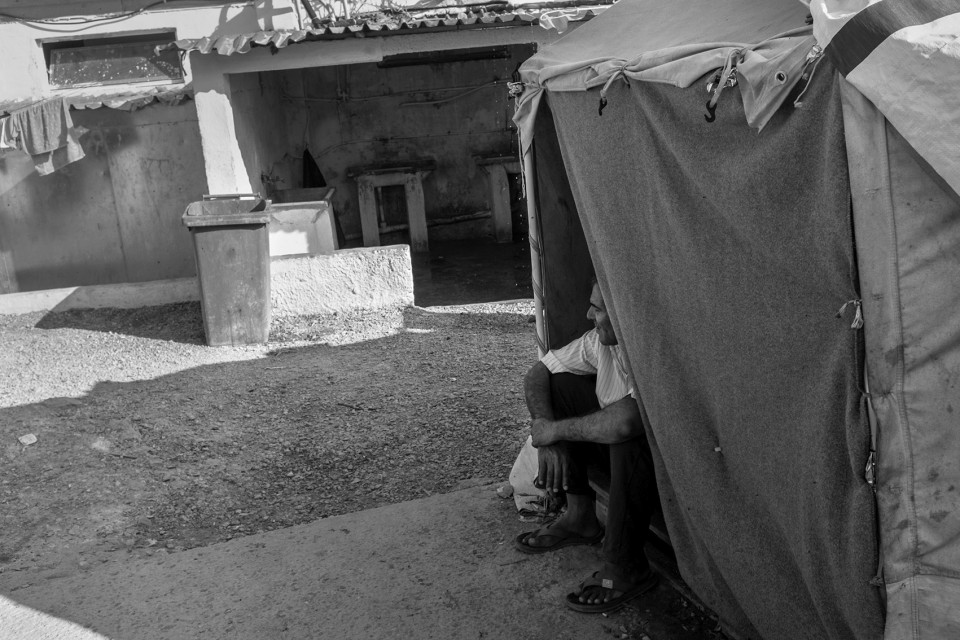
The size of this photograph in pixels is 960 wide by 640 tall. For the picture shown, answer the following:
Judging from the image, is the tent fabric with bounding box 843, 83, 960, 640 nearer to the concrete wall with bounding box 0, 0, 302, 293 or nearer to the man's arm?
the man's arm

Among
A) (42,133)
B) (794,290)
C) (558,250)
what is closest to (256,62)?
(42,133)

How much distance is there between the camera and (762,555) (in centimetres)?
269

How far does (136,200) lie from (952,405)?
9.45 meters

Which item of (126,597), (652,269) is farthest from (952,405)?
(126,597)

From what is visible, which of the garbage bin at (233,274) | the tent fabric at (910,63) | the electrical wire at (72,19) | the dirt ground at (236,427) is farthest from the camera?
the electrical wire at (72,19)

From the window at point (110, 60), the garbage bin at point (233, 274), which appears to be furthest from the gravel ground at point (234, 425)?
the window at point (110, 60)

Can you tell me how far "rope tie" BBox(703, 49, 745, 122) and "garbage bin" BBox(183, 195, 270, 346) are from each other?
5824mm

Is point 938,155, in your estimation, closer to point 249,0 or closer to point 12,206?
point 12,206

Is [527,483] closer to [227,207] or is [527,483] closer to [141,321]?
[227,207]

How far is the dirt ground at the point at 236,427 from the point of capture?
4617mm

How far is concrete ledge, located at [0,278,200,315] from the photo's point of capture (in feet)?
30.6

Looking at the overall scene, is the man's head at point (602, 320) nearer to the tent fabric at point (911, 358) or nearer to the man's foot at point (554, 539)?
the man's foot at point (554, 539)

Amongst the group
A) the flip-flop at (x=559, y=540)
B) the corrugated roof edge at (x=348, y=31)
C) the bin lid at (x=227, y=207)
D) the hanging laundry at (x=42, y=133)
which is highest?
the corrugated roof edge at (x=348, y=31)

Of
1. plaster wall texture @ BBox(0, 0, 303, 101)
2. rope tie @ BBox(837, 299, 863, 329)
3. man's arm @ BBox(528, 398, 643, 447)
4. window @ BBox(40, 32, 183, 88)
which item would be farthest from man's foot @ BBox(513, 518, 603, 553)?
window @ BBox(40, 32, 183, 88)
